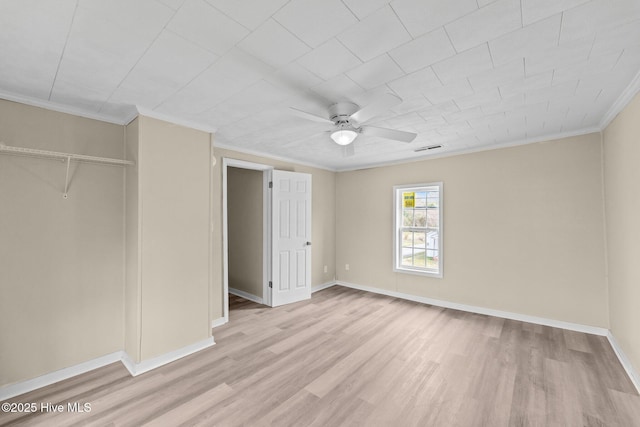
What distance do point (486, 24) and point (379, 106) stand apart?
0.71 meters

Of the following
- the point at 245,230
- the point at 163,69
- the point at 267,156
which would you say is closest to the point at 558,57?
the point at 163,69

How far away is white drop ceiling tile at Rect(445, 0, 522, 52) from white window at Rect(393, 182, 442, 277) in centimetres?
305

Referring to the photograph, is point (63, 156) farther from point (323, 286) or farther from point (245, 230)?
point (323, 286)

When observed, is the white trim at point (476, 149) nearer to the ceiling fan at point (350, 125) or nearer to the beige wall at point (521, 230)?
the beige wall at point (521, 230)

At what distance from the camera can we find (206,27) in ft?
4.70

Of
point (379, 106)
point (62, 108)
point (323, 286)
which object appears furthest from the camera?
point (323, 286)

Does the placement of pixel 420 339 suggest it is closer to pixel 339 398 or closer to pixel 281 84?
pixel 339 398

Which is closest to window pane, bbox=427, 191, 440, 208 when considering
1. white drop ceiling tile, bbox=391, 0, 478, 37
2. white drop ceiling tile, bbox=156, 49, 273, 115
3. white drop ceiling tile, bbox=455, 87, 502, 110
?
white drop ceiling tile, bbox=455, 87, 502, 110

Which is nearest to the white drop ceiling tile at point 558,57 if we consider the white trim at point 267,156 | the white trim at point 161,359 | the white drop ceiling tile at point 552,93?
the white drop ceiling tile at point 552,93

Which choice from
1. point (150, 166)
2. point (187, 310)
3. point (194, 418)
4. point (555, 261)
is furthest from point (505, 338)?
point (150, 166)

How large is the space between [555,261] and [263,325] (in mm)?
3838

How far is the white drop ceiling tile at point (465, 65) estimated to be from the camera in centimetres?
168

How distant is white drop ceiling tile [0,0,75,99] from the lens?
4.25 ft

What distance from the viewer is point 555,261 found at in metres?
3.44
